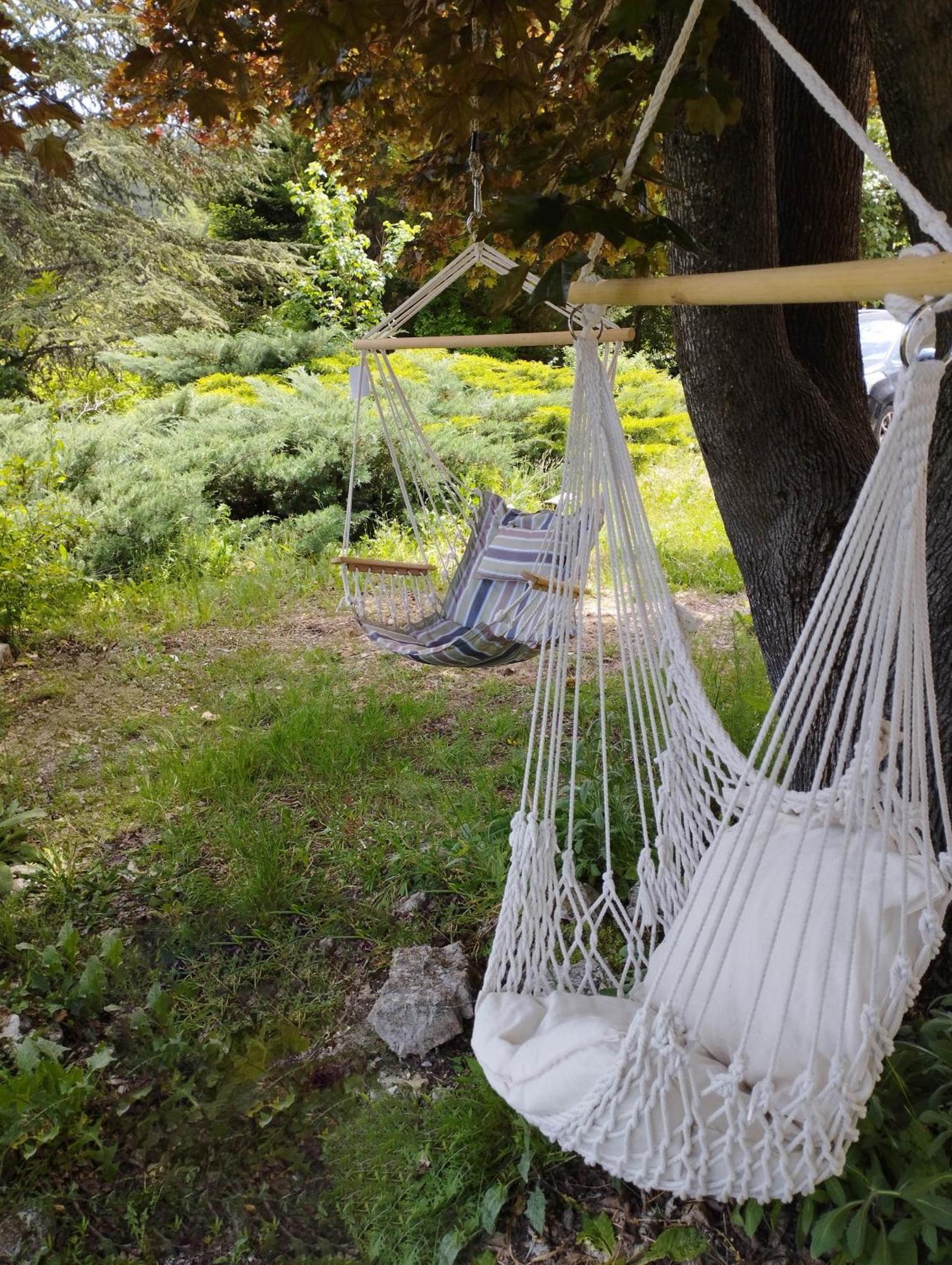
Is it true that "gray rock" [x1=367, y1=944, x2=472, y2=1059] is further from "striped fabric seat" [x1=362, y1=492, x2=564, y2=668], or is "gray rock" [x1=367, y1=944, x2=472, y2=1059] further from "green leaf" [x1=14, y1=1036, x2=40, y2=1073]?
"striped fabric seat" [x1=362, y1=492, x2=564, y2=668]

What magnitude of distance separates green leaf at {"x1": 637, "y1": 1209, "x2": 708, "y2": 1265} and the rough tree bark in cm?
52

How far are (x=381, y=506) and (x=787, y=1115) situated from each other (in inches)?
150

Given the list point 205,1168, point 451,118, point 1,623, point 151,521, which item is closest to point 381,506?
point 151,521

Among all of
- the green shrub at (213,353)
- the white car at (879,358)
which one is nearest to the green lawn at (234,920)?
the white car at (879,358)

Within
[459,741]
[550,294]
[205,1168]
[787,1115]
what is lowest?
[205,1168]

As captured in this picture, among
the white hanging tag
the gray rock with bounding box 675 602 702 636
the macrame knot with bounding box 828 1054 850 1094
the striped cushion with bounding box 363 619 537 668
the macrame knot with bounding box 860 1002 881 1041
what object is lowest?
the macrame knot with bounding box 828 1054 850 1094

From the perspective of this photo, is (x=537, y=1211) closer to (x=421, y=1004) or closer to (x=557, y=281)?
(x=421, y=1004)

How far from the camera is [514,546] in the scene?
2584 millimetres

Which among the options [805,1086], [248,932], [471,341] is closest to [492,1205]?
[805,1086]

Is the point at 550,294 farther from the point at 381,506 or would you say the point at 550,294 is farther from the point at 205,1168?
the point at 381,506

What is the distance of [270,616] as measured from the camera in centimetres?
360

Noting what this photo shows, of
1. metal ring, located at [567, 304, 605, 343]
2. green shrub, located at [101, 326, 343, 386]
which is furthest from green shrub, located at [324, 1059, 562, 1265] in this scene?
green shrub, located at [101, 326, 343, 386]

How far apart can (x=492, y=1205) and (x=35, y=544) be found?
299 cm

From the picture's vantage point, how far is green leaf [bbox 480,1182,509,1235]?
1.23 metres
